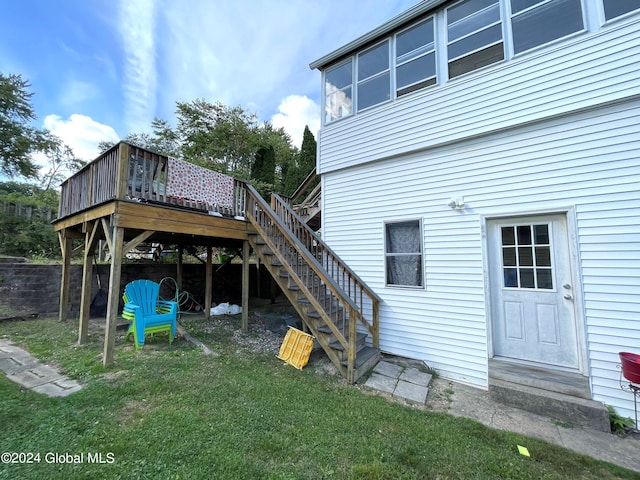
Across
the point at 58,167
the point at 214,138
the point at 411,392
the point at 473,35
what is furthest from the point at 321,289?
the point at 58,167

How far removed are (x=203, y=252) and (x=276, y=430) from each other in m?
11.8

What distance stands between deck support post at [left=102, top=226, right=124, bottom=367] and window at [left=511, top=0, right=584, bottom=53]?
20.4ft

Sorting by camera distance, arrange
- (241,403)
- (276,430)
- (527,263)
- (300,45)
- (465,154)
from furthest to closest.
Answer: (300,45) → (465,154) → (527,263) → (241,403) → (276,430)

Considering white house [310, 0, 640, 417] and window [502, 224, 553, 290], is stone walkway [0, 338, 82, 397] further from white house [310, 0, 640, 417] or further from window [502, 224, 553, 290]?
window [502, 224, 553, 290]

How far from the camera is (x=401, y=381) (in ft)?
11.5

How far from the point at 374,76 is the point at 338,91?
0.81 meters

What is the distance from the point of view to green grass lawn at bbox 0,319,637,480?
1.89 metres

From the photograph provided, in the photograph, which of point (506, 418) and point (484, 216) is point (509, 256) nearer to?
point (484, 216)

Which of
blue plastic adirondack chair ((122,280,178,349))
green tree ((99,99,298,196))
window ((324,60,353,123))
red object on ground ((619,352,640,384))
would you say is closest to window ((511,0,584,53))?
window ((324,60,353,123))

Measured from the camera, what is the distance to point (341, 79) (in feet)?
17.6

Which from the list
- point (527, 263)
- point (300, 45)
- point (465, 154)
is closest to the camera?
point (527, 263)

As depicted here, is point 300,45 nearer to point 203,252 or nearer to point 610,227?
point 610,227

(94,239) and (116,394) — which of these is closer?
(116,394)

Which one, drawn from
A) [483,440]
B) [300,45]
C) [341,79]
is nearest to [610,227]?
[483,440]
